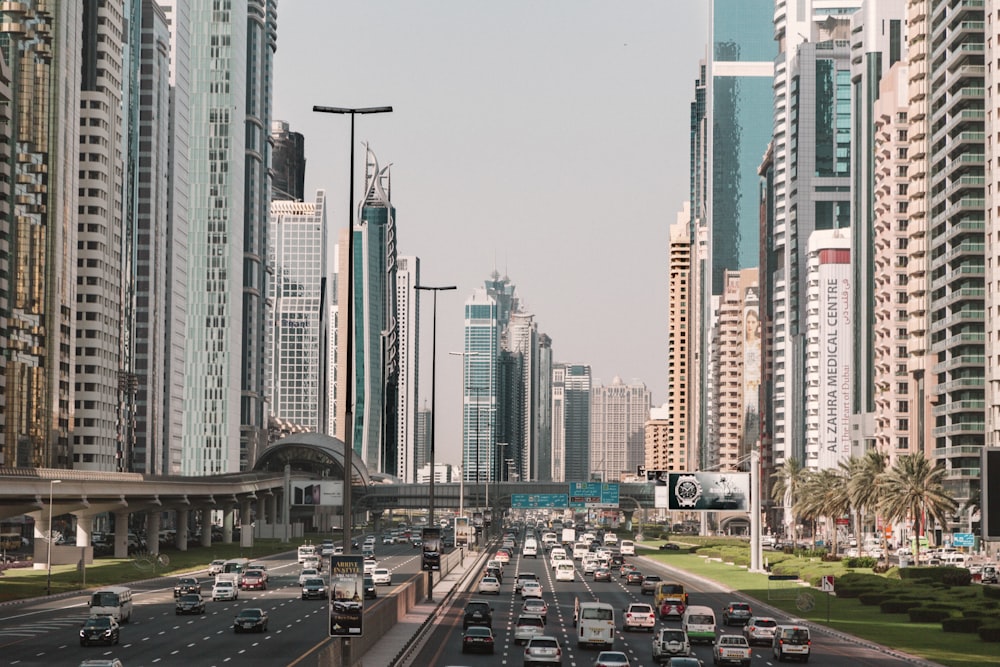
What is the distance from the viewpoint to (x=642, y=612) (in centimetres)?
7256

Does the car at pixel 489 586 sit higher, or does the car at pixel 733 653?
the car at pixel 733 653

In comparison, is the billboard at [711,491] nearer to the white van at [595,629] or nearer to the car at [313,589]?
the car at [313,589]

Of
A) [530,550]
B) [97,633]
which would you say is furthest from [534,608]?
[530,550]

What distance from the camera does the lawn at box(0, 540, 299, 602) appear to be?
347 feet

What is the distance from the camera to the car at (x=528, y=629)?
205ft

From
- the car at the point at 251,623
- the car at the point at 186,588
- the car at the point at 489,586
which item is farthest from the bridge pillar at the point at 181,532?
the car at the point at 251,623

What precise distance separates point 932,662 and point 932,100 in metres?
123

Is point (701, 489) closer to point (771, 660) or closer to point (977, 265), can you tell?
point (977, 265)

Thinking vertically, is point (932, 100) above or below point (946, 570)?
above

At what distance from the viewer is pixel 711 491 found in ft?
454

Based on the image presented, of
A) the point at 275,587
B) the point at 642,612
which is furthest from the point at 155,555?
the point at 642,612

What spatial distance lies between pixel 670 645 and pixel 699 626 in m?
10.2

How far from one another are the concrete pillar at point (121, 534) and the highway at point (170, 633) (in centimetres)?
4900

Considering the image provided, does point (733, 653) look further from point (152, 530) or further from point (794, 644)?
point (152, 530)
